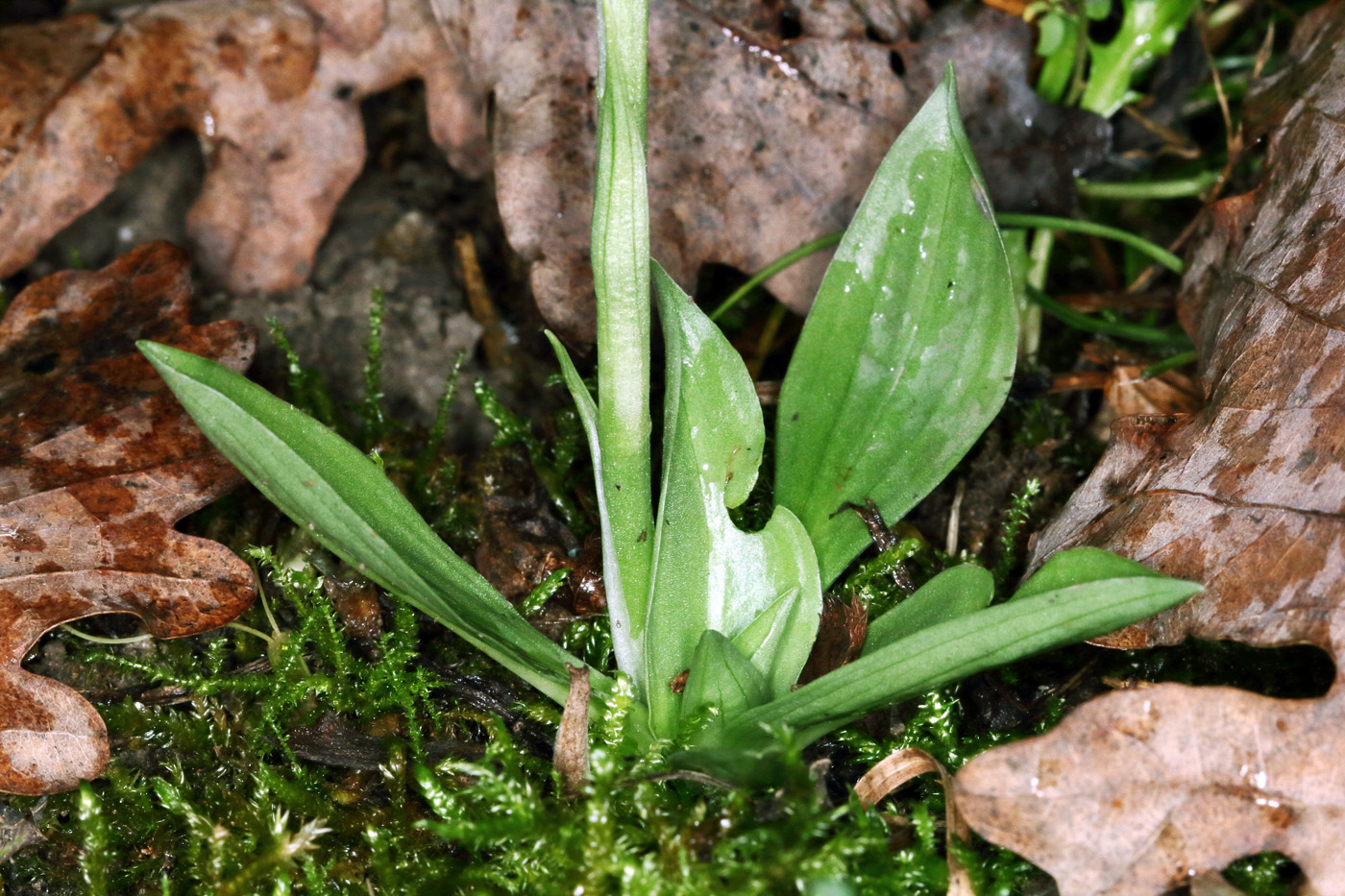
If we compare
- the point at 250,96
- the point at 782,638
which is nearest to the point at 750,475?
the point at 782,638

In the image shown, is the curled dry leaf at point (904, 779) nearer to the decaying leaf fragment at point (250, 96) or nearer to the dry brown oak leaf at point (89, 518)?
the dry brown oak leaf at point (89, 518)

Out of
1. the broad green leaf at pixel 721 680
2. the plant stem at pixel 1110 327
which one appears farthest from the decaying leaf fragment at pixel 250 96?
the broad green leaf at pixel 721 680

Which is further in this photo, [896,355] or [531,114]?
[531,114]

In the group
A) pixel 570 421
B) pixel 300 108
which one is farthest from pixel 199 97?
pixel 570 421

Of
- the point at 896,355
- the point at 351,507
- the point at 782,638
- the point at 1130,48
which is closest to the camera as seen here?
the point at 351,507

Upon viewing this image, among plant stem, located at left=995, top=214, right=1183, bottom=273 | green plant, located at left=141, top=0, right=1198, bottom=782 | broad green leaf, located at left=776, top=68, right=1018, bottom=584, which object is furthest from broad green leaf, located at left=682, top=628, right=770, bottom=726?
plant stem, located at left=995, top=214, right=1183, bottom=273

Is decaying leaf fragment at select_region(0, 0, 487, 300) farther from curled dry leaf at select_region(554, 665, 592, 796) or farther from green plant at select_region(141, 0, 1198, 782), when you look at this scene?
curled dry leaf at select_region(554, 665, 592, 796)

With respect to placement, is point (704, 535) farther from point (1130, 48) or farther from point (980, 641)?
point (1130, 48)
